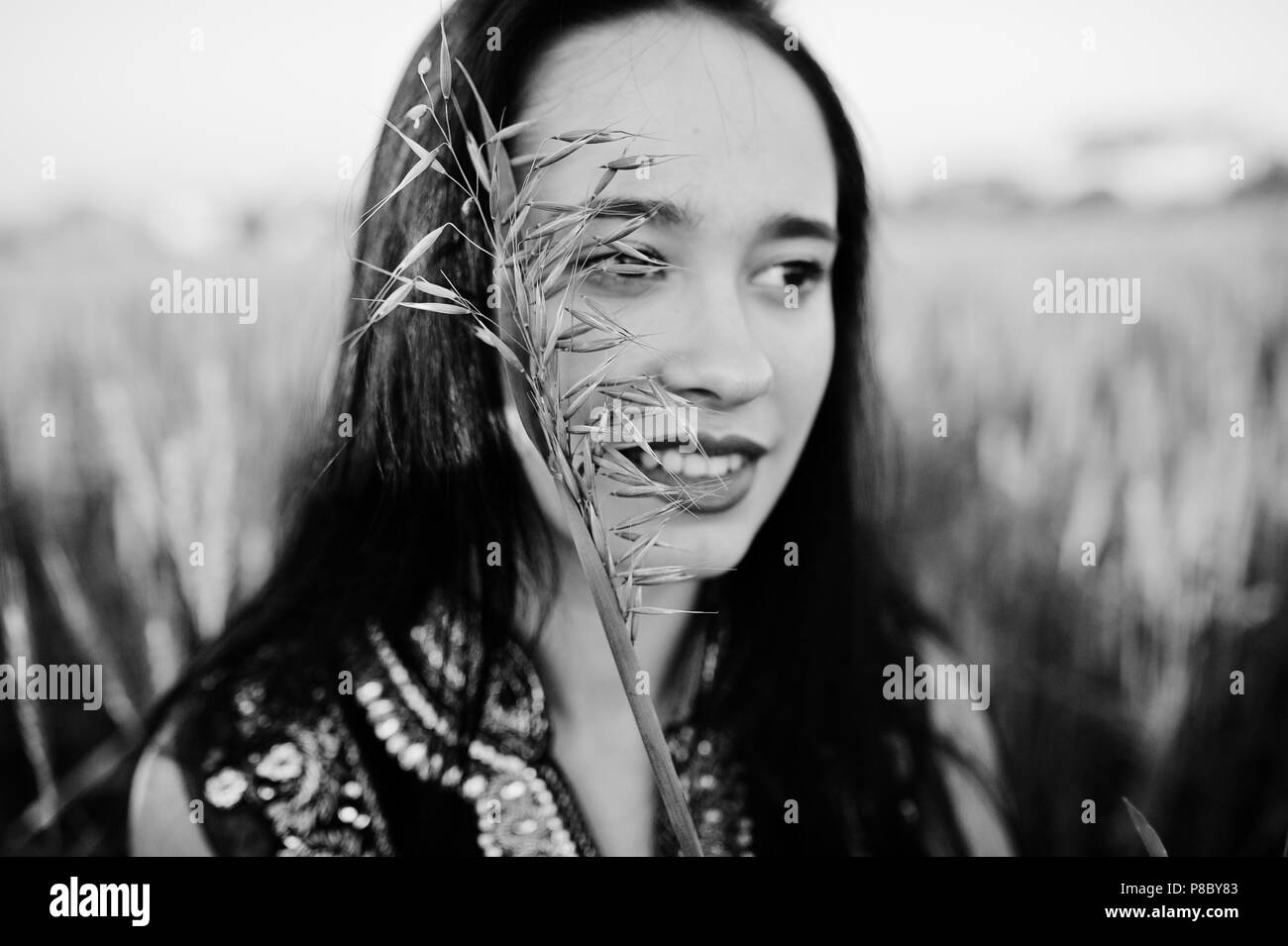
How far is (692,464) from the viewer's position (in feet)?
4.20

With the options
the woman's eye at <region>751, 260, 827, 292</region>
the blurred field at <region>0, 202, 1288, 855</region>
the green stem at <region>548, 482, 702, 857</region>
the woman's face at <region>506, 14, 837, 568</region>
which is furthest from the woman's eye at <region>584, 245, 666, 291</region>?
the green stem at <region>548, 482, 702, 857</region>

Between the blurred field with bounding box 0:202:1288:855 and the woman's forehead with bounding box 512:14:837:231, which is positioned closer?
the woman's forehead with bounding box 512:14:837:231

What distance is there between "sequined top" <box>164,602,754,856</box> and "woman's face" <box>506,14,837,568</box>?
0.80 feet

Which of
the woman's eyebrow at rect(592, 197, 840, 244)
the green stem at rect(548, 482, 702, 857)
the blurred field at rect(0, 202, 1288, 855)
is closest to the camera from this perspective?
the green stem at rect(548, 482, 702, 857)

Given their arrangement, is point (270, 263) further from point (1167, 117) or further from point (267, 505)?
point (1167, 117)

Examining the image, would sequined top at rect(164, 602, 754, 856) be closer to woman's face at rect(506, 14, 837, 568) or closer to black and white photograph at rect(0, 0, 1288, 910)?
black and white photograph at rect(0, 0, 1288, 910)

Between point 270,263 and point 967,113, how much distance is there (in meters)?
1.00

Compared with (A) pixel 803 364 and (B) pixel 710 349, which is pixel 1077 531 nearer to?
(A) pixel 803 364

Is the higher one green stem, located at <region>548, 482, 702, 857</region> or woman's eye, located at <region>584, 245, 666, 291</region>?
woman's eye, located at <region>584, 245, 666, 291</region>

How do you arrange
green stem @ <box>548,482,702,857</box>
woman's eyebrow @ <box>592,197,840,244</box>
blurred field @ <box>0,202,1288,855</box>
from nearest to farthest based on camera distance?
green stem @ <box>548,482,702,857</box> → woman's eyebrow @ <box>592,197,840,244</box> → blurred field @ <box>0,202,1288,855</box>

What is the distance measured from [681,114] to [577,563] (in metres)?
0.57

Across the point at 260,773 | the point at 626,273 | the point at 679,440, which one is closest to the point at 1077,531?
the point at 679,440

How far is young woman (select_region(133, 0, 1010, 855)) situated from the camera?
1236 mm
